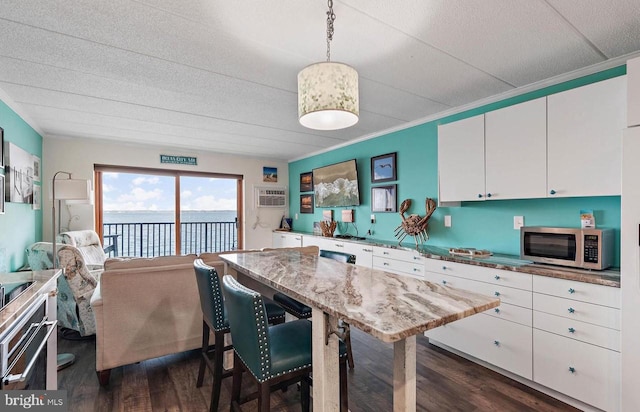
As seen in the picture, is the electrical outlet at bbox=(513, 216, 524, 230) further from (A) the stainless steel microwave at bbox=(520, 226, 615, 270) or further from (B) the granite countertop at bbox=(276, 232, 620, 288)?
(A) the stainless steel microwave at bbox=(520, 226, 615, 270)

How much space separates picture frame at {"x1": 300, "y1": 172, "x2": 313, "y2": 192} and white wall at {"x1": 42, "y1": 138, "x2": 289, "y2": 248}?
24.3 inches

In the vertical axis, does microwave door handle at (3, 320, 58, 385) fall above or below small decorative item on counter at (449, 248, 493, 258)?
below

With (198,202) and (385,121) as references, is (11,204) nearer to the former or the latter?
(198,202)

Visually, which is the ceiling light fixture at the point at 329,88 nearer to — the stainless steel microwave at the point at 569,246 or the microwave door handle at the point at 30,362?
the microwave door handle at the point at 30,362

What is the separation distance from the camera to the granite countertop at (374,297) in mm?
1030

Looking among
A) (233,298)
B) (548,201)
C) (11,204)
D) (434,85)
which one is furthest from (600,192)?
(11,204)

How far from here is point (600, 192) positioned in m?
2.07

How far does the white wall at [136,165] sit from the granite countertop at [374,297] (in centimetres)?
401

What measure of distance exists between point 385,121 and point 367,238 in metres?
1.68

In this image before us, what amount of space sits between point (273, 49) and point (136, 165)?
13.2 ft

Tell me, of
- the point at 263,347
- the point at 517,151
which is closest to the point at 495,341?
the point at 517,151

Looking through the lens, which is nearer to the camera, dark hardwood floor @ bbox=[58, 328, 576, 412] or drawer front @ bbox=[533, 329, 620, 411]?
drawer front @ bbox=[533, 329, 620, 411]

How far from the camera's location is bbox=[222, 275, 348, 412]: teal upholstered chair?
4.22 ft

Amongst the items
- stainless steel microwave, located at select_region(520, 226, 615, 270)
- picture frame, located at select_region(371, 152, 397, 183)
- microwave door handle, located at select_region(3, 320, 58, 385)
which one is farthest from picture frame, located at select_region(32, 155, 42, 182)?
stainless steel microwave, located at select_region(520, 226, 615, 270)
